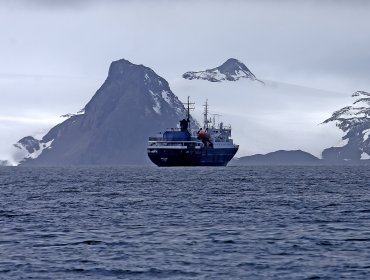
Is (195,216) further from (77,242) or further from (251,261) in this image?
(251,261)

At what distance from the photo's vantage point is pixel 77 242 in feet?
177

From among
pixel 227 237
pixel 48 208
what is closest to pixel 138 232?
pixel 227 237

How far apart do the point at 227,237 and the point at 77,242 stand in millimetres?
9507

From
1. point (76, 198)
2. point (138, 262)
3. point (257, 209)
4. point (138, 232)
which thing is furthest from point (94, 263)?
point (76, 198)

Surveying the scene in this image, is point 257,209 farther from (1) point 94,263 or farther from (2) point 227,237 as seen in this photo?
(1) point 94,263

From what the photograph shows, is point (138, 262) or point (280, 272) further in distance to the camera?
point (138, 262)

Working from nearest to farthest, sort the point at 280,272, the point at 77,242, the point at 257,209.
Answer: the point at 280,272, the point at 77,242, the point at 257,209

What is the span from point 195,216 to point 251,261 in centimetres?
2591

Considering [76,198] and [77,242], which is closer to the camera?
[77,242]

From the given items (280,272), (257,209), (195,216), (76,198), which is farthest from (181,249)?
(76,198)

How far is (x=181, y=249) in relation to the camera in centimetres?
5072

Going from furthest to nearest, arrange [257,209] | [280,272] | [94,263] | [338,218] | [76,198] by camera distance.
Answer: [76,198] → [257,209] → [338,218] → [94,263] → [280,272]

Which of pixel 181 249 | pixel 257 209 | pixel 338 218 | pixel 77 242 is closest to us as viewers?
pixel 181 249

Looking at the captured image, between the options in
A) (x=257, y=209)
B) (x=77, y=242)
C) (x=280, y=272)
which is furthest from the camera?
(x=257, y=209)
